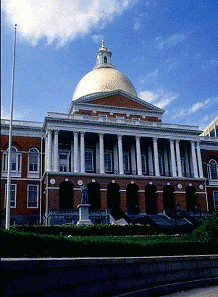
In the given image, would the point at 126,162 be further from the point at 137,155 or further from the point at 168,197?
the point at 168,197

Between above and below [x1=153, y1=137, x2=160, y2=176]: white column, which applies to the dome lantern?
above

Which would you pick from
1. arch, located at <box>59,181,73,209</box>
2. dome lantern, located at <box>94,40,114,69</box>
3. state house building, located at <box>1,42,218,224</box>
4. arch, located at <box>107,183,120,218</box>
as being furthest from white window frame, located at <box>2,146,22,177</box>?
dome lantern, located at <box>94,40,114,69</box>

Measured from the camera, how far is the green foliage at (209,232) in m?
16.4

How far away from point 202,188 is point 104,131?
14.8m

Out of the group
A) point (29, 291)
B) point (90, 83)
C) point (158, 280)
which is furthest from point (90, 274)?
point (90, 83)

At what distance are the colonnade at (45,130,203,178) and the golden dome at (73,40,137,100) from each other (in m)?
10.5

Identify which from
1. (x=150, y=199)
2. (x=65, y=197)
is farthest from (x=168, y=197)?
(x=65, y=197)

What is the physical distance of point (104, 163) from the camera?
49.1m

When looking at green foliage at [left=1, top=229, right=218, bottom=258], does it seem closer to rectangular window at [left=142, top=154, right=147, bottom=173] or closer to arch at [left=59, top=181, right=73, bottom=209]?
arch at [left=59, top=181, right=73, bottom=209]

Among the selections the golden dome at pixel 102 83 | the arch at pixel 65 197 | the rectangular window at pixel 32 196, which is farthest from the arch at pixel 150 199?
the golden dome at pixel 102 83

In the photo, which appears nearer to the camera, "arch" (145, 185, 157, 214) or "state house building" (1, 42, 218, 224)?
"state house building" (1, 42, 218, 224)

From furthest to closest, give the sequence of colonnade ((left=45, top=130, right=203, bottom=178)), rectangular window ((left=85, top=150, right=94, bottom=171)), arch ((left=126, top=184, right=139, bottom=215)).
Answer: arch ((left=126, top=184, right=139, bottom=215)) → rectangular window ((left=85, top=150, right=94, bottom=171)) → colonnade ((left=45, top=130, right=203, bottom=178))

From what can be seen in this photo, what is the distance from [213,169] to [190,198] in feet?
23.4

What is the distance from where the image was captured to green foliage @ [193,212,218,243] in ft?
53.8
